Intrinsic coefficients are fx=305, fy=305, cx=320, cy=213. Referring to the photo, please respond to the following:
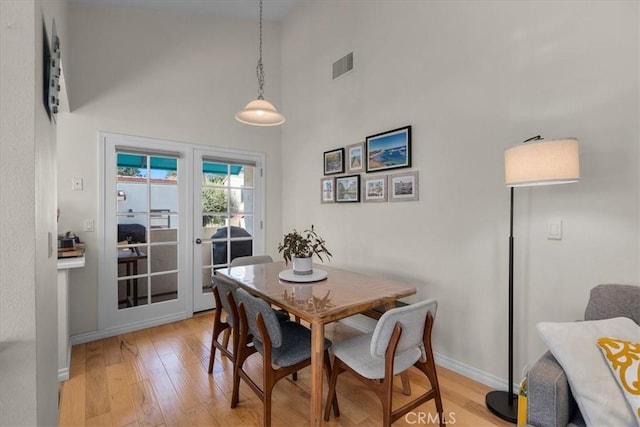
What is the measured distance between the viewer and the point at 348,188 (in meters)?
3.38

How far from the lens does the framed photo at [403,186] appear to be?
273cm

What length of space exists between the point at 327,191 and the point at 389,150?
100 centimetres

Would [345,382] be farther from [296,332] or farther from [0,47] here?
[0,47]

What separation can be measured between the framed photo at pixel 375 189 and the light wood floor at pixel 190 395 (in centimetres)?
159

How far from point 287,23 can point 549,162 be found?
3986mm

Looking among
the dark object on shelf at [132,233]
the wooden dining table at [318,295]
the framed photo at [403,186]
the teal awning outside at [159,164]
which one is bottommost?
the wooden dining table at [318,295]

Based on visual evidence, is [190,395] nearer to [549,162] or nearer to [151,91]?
[549,162]

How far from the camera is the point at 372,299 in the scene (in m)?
1.83

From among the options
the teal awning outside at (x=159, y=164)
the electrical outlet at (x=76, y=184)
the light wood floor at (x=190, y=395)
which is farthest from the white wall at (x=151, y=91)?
the light wood floor at (x=190, y=395)

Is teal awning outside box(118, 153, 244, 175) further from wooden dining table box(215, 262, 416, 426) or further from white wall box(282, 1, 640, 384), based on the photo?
wooden dining table box(215, 262, 416, 426)

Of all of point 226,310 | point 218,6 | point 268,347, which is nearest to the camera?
point 268,347

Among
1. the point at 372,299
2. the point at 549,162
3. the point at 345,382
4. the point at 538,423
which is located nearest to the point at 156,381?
the point at 345,382

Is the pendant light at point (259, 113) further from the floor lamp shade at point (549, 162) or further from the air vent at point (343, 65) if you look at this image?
the floor lamp shade at point (549, 162)

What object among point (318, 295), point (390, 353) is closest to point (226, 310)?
point (318, 295)
